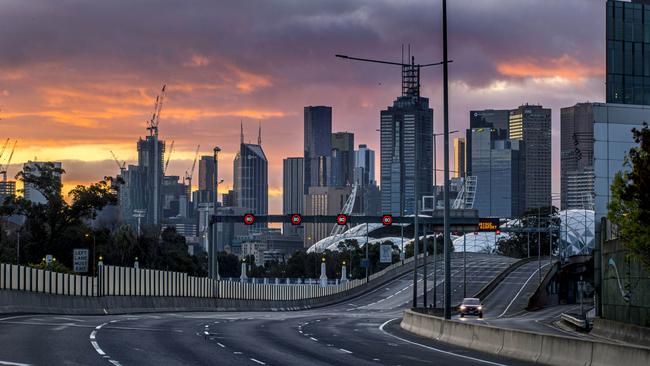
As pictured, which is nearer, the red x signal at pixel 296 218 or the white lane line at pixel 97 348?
the white lane line at pixel 97 348

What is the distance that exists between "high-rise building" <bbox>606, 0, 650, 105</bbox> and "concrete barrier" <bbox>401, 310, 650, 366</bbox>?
2190 inches

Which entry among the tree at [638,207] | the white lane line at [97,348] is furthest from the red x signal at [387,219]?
the white lane line at [97,348]

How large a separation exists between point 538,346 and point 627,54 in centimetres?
6975

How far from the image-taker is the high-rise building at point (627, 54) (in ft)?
323

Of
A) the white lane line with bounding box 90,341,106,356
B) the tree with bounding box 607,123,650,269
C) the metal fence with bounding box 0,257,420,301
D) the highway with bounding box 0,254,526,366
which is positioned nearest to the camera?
the highway with bounding box 0,254,526,366

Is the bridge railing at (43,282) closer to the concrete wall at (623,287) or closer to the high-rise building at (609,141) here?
the concrete wall at (623,287)

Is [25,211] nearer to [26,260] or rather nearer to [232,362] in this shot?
[26,260]

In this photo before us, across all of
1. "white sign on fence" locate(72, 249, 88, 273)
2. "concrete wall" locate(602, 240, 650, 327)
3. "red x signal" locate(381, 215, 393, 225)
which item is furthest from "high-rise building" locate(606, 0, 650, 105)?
"white sign on fence" locate(72, 249, 88, 273)

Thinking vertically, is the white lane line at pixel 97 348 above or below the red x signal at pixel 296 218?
below

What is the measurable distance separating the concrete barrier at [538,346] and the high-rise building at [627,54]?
55.6m

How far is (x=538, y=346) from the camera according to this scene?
33.4 m

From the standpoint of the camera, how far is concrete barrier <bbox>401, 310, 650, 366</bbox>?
26817 millimetres

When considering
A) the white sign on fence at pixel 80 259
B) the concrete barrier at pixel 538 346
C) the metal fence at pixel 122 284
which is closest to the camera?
the concrete barrier at pixel 538 346

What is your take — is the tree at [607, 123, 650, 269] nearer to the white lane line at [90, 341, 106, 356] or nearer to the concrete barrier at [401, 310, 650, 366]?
the concrete barrier at [401, 310, 650, 366]
